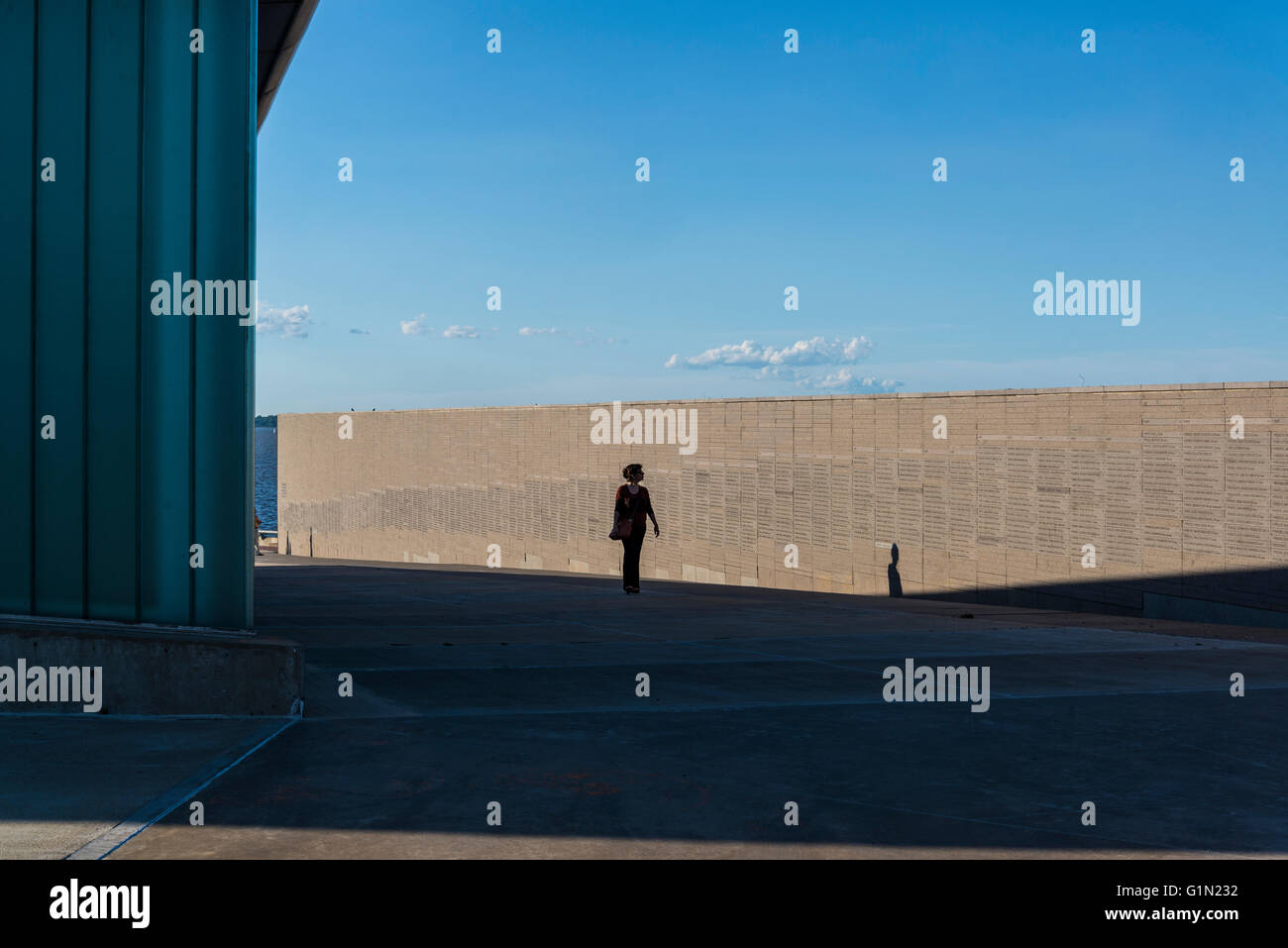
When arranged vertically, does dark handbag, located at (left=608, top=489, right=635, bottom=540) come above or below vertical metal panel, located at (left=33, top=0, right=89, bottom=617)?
below

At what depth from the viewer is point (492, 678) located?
8.45 meters

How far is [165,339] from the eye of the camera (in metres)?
7.41

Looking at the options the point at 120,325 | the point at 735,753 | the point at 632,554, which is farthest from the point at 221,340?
the point at 632,554

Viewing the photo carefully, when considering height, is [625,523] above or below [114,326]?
below

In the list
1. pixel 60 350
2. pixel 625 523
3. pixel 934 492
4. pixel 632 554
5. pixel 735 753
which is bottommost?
pixel 735 753

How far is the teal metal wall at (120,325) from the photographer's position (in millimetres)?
7367

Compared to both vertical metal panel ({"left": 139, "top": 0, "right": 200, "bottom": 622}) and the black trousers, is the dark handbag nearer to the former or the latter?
the black trousers

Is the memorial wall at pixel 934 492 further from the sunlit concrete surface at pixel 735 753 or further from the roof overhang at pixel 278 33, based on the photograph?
the roof overhang at pixel 278 33

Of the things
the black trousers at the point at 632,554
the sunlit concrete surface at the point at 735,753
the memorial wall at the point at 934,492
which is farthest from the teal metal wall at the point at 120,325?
the memorial wall at the point at 934,492

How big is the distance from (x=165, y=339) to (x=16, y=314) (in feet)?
3.05

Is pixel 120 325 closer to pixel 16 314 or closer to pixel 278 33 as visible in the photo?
pixel 16 314

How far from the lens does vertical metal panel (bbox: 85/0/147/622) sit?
7.36m

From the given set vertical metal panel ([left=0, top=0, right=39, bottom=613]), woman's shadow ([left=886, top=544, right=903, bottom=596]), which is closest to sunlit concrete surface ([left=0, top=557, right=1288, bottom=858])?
vertical metal panel ([left=0, top=0, right=39, bottom=613])

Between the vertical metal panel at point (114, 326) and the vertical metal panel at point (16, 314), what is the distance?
38cm
